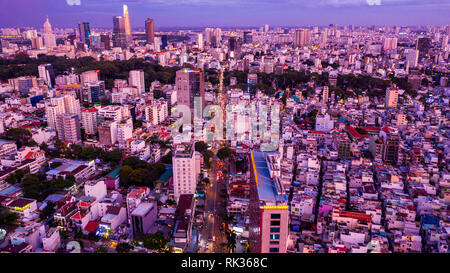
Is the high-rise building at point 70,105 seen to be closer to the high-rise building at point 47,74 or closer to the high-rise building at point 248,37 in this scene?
the high-rise building at point 47,74

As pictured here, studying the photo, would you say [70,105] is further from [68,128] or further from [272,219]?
[272,219]

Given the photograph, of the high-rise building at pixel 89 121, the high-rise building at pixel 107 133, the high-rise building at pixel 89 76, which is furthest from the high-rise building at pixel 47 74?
the high-rise building at pixel 107 133

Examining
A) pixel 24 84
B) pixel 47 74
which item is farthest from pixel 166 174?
pixel 47 74

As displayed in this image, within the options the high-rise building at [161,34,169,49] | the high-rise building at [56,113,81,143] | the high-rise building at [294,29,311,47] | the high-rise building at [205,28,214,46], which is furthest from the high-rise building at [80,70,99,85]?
the high-rise building at [294,29,311,47]

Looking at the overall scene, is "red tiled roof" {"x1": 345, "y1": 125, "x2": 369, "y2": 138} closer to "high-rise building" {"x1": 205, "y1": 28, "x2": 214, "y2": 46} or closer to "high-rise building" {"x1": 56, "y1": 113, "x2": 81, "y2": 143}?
"high-rise building" {"x1": 56, "y1": 113, "x2": 81, "y2": 143}

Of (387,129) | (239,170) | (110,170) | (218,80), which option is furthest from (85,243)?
(218,80)

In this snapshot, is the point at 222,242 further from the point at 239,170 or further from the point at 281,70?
the point at 281,70
